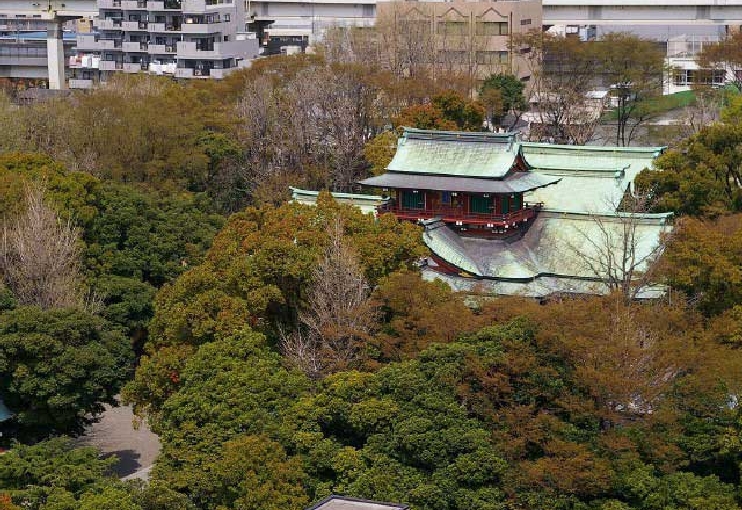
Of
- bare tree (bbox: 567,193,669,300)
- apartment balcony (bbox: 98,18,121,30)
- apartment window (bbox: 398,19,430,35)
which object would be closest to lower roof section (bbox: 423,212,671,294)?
bare tree (bbox: 567,193,669,300)

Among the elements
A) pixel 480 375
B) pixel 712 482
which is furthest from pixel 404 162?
pixel 712 482

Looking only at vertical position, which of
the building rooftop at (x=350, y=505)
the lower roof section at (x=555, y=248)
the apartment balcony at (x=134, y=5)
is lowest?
the building rooftop at (x=350, y=505)

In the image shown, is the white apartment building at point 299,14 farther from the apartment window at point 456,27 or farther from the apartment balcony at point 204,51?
the apartment window at point 456,27

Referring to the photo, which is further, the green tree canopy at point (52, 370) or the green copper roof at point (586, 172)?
the green copper roof at point (586, 172)

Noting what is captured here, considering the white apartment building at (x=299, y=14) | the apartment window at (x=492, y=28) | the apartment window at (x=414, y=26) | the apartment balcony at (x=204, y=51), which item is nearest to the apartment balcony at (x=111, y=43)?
the apartment balcony at (x=204, y=51)

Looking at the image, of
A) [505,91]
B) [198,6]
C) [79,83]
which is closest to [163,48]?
[198,6]

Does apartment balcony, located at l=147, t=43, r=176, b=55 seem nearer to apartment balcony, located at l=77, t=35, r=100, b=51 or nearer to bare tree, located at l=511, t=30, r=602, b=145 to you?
apartment balcony, located at l=77, t=35, r=100, b=51
